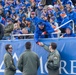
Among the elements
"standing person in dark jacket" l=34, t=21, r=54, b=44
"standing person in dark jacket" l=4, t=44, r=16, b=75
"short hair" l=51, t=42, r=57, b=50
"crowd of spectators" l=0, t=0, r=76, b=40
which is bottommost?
"standing person in dark jacket" l=4, t=44, r=16, b=75

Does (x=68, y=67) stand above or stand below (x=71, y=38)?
below

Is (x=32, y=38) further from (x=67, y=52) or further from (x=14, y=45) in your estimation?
(x=67, y=52)

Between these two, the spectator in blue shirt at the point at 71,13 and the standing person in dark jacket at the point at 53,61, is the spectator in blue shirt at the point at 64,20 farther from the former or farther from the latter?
the standing person in dark jacket at the point at 53,61

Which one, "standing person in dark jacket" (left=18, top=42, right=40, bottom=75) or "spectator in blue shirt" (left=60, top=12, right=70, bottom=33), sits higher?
"spectator in blue shirt" (left=60, top=12, right=70, bottom=33)

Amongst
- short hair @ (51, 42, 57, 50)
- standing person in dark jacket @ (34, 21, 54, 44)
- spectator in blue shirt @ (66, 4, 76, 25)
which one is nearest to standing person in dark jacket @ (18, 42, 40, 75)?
short hair @ (51, 42, 57, 50)

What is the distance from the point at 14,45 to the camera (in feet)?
42.9

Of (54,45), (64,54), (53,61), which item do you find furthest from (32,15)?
(53,61)

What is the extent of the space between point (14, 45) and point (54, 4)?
5.31m

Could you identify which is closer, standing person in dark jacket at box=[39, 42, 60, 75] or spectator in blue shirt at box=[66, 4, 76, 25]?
Answer: standing person in dark jacket at box=[39, 42, 60, 75]

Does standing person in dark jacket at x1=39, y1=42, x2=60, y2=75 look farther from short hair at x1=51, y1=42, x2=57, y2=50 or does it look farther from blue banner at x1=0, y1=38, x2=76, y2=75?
blue banner at x1=0, y1=38, x2=76, y2=75

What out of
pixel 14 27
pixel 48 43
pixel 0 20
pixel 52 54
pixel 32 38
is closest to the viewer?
pixel 52 54

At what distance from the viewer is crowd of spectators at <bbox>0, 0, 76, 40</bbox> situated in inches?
563

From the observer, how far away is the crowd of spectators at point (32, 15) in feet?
46.9

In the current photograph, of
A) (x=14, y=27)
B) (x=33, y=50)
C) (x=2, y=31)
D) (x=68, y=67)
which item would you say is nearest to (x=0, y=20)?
(x=14, y=27)
